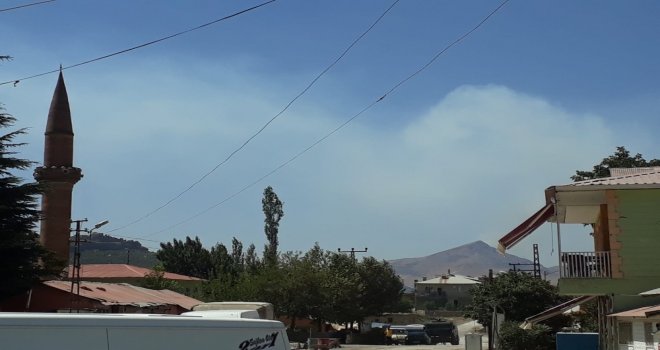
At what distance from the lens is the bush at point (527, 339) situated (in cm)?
3672

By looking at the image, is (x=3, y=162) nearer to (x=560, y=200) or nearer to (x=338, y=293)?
(x=560, y=200)

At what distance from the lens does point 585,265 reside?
76.7 feet

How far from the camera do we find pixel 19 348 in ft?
22.7

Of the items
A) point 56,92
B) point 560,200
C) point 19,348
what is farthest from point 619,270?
point 56,92

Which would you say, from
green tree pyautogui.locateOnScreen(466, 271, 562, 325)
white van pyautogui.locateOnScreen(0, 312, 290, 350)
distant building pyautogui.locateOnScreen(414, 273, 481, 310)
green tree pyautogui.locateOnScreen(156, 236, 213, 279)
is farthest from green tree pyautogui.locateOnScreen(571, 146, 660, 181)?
distant building pyautogui.locateOnScreen(414, 273, 481, 310)

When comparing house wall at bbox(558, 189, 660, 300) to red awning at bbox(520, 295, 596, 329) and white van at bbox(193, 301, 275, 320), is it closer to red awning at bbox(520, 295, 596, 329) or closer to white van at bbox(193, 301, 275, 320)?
red awning at bbox(520, 295, 596, 329)

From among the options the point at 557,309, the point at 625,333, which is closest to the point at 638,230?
the point at 625,333

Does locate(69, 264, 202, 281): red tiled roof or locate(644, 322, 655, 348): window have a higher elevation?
locate(69, 264, 202, 281): red tiled roof

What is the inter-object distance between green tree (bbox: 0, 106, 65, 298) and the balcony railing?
2027 cm

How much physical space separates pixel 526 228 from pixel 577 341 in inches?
298

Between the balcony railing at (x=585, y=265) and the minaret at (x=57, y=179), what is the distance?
3839 centimetres

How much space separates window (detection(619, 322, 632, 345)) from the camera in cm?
2231

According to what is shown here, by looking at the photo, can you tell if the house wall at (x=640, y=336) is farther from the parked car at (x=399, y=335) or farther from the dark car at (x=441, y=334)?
the dark car at (x=441, y=334)

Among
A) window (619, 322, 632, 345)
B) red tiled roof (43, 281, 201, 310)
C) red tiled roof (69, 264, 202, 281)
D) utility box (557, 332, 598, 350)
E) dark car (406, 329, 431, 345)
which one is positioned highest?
red tiled roof (69, 264, 202, 281)
